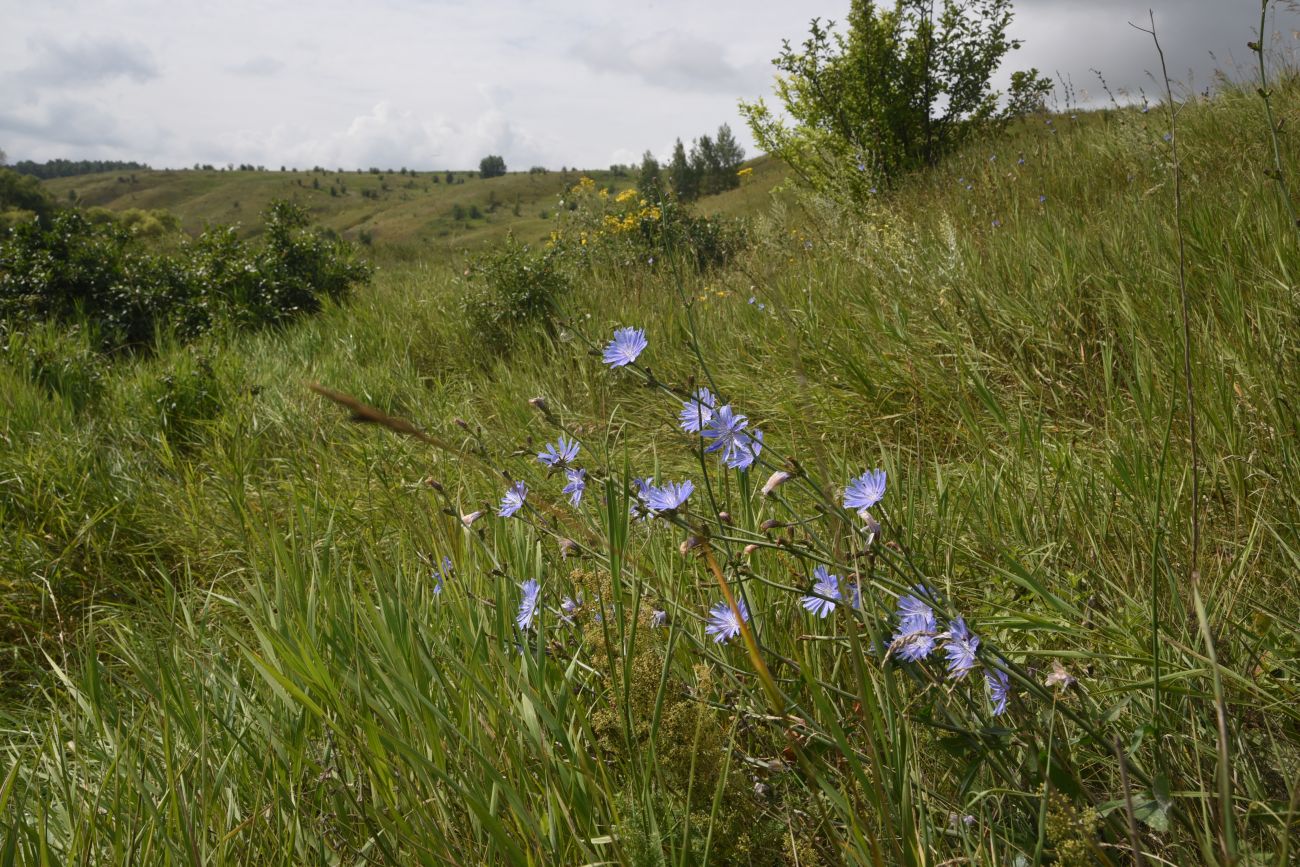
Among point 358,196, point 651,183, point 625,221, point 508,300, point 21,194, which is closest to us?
point 651,183

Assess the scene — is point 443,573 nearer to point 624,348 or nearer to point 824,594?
point 624,348

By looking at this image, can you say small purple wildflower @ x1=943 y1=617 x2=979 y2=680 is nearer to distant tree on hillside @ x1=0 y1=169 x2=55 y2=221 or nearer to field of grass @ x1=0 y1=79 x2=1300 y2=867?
field of grass @ x1=0 y1=79 x2=1300 y2=867

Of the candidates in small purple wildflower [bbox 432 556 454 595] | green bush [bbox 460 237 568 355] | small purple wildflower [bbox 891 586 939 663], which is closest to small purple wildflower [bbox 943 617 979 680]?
small purple wildflower [bbox 891 586 939 663]

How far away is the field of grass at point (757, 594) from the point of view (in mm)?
984

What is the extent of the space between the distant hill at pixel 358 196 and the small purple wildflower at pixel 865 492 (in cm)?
6416

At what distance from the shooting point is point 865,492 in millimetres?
1007

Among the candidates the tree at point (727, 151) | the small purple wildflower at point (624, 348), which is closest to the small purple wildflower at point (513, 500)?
the small purple wildflower at point (624, 348)

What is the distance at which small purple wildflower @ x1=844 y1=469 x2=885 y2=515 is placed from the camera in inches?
38.7

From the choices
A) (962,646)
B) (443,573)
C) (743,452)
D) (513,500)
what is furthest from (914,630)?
(443,573)

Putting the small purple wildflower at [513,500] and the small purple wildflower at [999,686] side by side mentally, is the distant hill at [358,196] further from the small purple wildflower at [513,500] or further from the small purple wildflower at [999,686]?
the small purple wildflower at [999,686]

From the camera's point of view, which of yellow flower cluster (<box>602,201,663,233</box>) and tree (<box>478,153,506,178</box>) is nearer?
yellow flower cluster (<box>602,201,663,233</box>)

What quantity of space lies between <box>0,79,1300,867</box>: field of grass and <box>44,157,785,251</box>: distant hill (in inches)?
2436

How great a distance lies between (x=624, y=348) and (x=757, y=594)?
2.09ft

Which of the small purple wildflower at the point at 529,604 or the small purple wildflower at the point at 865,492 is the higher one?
the small purple wildflower at the point at 865,492
